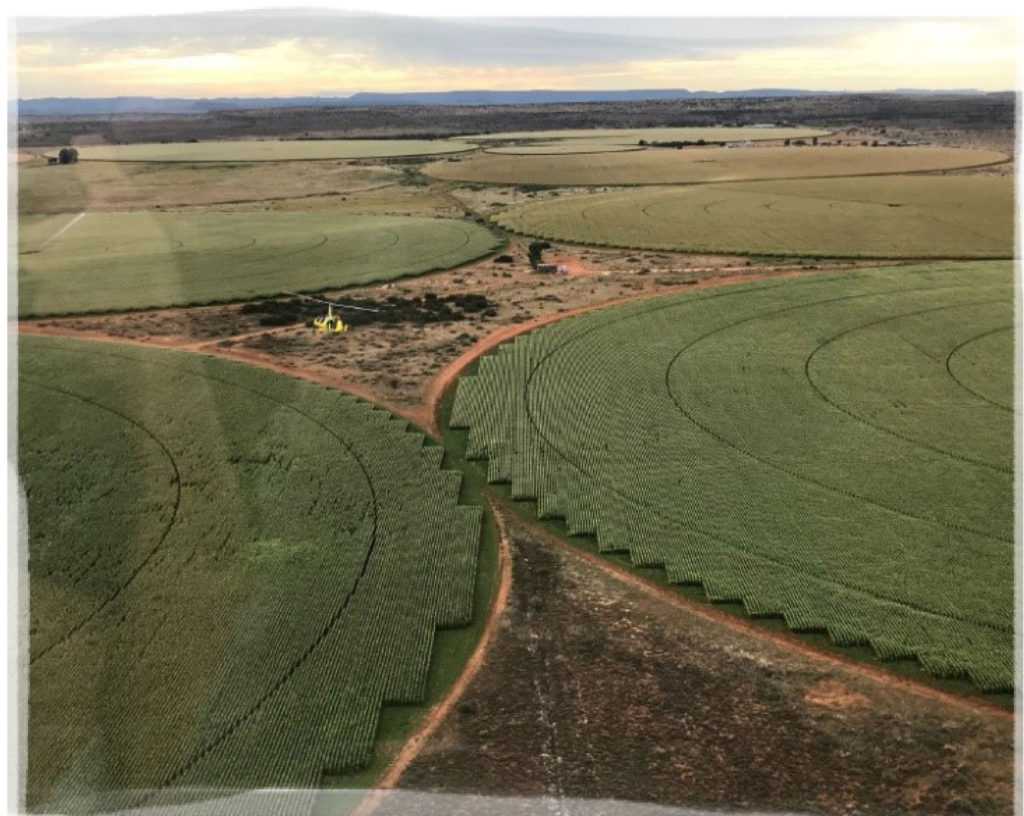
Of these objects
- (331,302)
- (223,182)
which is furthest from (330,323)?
(223,182)

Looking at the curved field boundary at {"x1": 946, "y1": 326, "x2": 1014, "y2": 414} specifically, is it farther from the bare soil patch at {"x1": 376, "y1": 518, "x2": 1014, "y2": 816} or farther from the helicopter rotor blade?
the helicopter rotor blade

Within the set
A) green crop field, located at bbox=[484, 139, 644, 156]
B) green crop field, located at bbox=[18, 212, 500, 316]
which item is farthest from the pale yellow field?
green crop field, located at bbox=[484, 139, 644, 156]

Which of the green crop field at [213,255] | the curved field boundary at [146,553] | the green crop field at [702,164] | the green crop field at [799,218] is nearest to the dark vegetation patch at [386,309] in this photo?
the green crop field at [213,255]

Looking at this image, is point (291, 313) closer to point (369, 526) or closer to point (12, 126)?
point (369, 526)

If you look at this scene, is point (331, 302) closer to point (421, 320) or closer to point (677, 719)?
point (421, 320)

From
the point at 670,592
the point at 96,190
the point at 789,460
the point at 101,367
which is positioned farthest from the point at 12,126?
the point at 96,190

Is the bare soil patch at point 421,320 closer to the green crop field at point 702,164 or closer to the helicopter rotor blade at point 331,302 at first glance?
the helicopter rotor blade at point 331,302
